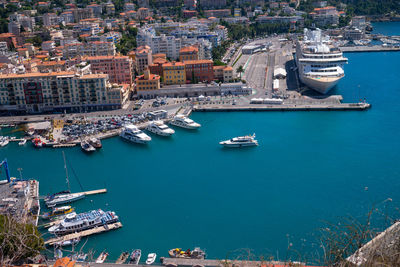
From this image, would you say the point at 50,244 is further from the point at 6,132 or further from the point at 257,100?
the point at 257,100

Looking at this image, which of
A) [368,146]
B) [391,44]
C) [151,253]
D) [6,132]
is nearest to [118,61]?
[6,132]

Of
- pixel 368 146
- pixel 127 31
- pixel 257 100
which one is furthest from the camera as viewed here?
pixel 127 31

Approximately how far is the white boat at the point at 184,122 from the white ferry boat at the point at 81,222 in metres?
7.90

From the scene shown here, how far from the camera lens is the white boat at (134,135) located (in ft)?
58.0

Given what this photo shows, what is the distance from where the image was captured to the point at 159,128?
18609mm

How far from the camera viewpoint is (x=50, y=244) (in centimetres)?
1086

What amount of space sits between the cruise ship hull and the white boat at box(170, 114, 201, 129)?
747cm

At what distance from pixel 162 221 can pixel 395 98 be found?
1614 centimetres

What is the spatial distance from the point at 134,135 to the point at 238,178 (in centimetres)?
561

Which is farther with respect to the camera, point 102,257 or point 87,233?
point 87,233

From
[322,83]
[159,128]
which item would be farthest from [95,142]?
[322,83]

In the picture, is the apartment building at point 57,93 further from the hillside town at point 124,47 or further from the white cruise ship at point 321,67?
the white cruise ship at point 321,67

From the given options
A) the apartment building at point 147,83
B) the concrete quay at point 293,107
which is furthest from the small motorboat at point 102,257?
the apartment building at point 147,83

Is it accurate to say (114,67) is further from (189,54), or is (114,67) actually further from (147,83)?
(189,54)
